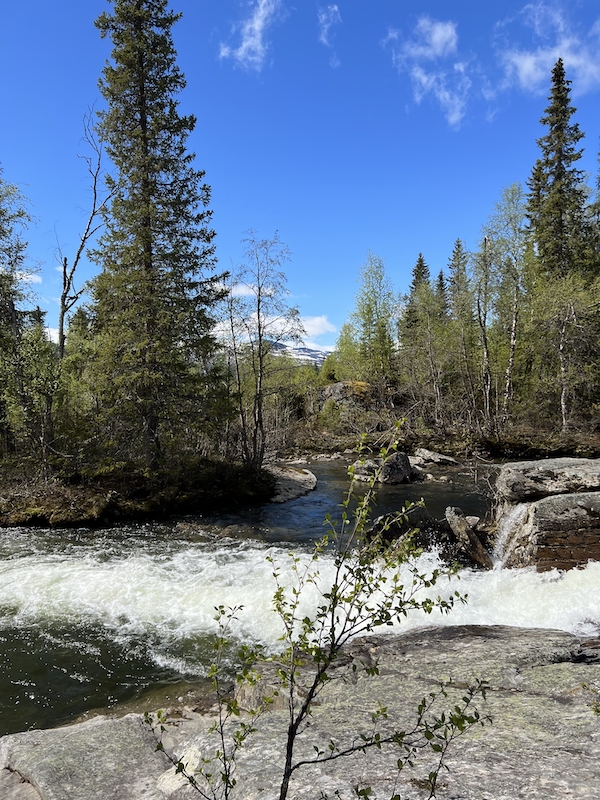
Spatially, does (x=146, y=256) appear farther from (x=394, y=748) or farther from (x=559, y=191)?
(x=559, y=191)

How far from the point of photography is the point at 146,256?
14641 mm

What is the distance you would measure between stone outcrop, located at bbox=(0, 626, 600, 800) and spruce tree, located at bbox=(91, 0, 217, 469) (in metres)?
10.6

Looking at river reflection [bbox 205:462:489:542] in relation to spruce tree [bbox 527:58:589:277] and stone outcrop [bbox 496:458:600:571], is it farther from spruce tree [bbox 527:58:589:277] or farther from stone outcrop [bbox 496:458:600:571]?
spruce tree [bbox 527:58:589:277]

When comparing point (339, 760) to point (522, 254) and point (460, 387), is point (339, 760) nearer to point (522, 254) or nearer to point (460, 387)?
point (522, 254)

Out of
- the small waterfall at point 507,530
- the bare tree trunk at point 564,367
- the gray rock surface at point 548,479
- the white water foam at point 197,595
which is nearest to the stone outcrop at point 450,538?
Result: the small waterfall at point 507,530

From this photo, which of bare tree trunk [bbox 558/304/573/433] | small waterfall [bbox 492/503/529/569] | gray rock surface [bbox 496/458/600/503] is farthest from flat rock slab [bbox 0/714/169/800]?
bare tree trunk [bbox 558/304/573/433]

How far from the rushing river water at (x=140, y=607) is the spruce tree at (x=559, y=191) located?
24.3 meters

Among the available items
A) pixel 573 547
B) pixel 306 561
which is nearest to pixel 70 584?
pixel 306 561

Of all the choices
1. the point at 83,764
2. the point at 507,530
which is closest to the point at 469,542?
the point at 507,530

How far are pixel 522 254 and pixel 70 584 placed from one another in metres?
23.5

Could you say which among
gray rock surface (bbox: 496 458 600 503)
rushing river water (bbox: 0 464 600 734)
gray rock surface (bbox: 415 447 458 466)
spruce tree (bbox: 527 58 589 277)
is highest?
spruce tree (bbox: 527 58 589 277)

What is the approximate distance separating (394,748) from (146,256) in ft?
47.9

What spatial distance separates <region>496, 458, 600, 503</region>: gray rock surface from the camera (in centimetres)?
923

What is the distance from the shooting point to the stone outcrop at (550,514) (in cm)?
788
